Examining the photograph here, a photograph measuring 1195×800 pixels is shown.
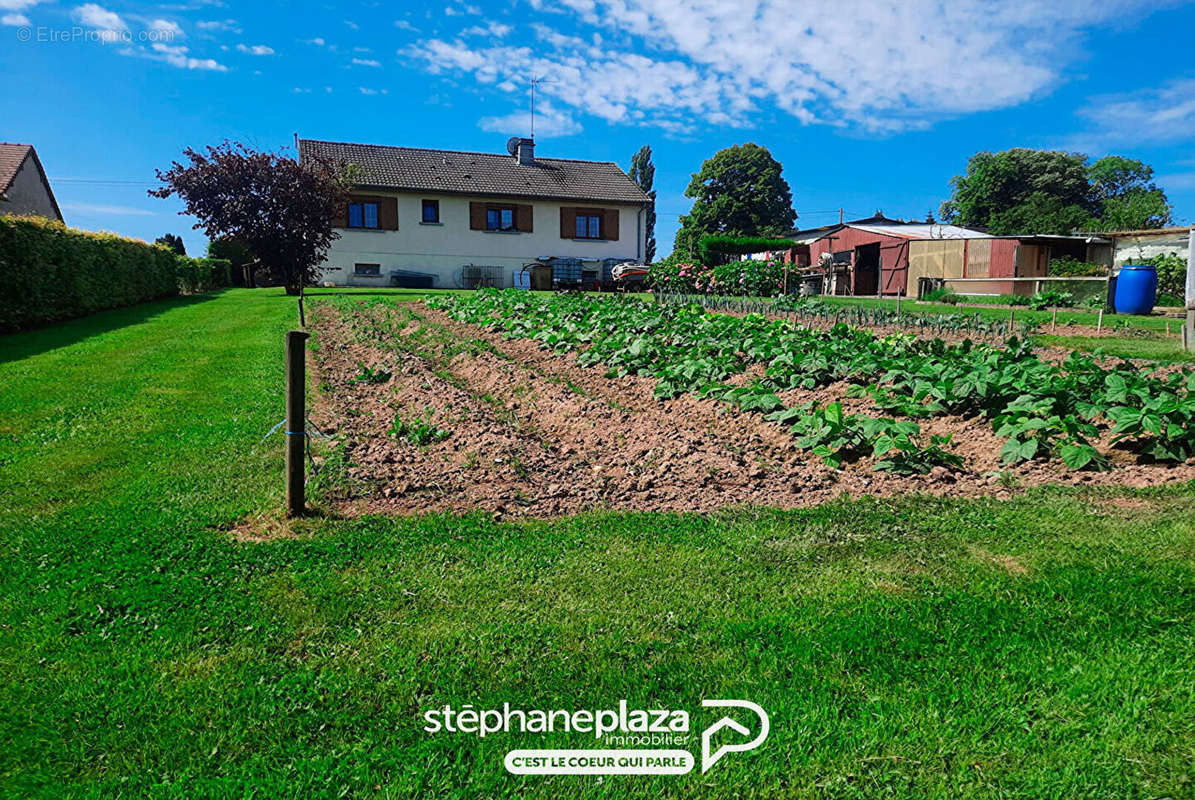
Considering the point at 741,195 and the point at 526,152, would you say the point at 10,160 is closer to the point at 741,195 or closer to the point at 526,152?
the point at 526,152

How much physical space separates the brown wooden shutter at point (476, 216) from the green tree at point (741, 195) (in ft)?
75.9

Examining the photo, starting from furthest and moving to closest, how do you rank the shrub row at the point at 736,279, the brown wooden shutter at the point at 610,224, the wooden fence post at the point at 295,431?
1. the brown wooden shutter at the point at 610,224
2. the shrub row at the point at 736,279
3. the wooden fence post at the point at 295,431

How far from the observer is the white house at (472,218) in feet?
93.8

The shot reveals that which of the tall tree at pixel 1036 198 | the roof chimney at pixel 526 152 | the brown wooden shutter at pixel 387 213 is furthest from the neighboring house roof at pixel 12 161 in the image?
the tall tree at pixel 1036 198

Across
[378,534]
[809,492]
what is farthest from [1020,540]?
[378,534]

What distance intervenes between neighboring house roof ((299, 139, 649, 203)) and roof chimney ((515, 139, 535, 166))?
298mm

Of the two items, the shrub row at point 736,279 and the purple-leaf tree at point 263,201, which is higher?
the purple-leaf tree at point 263,201

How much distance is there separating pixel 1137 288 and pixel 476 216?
2309 centimetres

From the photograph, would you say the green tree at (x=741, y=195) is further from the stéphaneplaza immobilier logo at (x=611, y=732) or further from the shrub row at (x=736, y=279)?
the stéphaneplaza immobilier logo at (x=611, y=732)

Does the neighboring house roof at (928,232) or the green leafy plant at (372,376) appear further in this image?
the neighboring house roof at (928,232)

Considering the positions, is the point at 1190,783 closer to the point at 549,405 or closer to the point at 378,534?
the point at 378,534

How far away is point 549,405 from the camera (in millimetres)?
6137

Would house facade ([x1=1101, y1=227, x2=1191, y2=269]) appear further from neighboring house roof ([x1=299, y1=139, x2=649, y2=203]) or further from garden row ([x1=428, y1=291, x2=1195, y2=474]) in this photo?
garden row ([x1=428, y1=291, x2=1195, y2=474])

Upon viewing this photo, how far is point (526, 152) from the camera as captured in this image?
108ft
